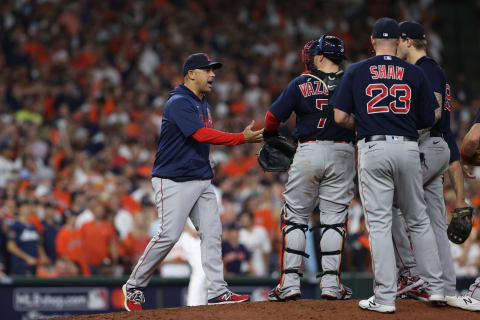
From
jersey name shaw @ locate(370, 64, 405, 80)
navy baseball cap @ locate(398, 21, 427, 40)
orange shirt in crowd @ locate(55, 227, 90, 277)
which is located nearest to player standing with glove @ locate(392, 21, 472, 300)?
navy baseball cap @ locate(398, 21, 427, 40)

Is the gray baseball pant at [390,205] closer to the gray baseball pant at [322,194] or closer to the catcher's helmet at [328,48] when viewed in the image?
the gray baseball pant at [322,194]

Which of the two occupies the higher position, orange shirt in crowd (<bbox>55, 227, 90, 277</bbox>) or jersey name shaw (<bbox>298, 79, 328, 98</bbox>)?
jersey name shaw (<bbox>298, 79, 328, 98</bbox>)

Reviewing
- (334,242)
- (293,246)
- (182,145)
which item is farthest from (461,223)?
(182,145)

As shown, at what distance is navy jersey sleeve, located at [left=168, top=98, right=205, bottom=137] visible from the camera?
6.53 metres

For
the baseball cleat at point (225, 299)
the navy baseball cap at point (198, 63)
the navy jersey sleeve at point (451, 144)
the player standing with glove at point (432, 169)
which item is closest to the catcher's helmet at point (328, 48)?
the player standing with glove at point (432, 169)

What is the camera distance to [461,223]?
6.37 m

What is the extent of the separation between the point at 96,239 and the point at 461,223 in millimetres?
6596

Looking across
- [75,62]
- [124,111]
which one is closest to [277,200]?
[124,111]

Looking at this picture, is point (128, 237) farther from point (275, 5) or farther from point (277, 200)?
point (275, 5)

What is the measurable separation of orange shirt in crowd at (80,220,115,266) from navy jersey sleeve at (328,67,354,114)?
6479mm

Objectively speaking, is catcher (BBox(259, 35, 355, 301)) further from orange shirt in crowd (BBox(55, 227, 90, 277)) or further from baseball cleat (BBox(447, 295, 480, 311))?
orange shirt in crowd (BBox(55, 227, 90, 277))

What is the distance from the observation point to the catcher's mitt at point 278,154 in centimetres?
659

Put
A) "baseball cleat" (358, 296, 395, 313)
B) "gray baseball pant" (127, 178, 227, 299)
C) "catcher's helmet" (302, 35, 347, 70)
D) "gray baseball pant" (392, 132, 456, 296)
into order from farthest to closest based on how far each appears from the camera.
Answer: "gray baseball pant" (127, 178, 227, 299)
"catcher's helmet" (302, 35, 347, 70)
"gray baseball pant" (392, 132, 456, 296)
"baseball cleat" (358, 296, 395, 313)

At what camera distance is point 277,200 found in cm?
1373
